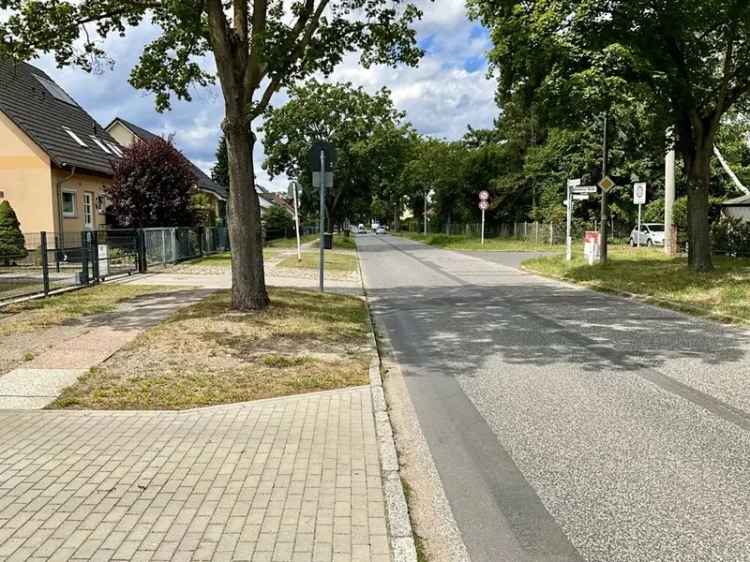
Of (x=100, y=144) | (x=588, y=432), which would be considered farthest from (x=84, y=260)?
(x=100, y=144)

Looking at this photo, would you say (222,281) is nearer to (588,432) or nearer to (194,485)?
(588,432)

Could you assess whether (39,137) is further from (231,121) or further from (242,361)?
(242,361)

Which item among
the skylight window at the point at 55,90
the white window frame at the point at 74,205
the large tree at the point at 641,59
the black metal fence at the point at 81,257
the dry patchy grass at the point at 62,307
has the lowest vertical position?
the dry patchy grass at the point at 62,307

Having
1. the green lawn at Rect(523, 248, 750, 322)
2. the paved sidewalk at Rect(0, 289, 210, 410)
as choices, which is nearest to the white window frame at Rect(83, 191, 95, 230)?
the paved sidewalk at Rect(0, 289, 210, 410)

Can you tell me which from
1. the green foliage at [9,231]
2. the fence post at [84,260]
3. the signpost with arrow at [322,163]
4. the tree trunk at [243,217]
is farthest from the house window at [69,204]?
the tree trunk at [243,217]

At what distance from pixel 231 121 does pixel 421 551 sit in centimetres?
846

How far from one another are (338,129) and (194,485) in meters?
40.0

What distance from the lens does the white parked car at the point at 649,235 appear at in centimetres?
3809

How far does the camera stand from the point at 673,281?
15977mm

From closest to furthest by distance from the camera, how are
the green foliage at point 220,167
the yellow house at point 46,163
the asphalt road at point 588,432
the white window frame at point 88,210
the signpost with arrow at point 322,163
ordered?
the asphalt road at point 588,432, the signpost with arrow at point 322,163, the yellow house at point 46,163, the white window frame at point 88,210, the green foliage at point 220,167

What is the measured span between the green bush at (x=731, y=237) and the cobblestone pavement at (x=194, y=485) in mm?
20812

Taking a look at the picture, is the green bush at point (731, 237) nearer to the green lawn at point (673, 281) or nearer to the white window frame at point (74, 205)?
the green lawn at point (673, 281)

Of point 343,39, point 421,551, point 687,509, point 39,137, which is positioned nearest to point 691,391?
point 687,509

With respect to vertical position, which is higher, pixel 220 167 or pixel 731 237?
pixel 220 167
